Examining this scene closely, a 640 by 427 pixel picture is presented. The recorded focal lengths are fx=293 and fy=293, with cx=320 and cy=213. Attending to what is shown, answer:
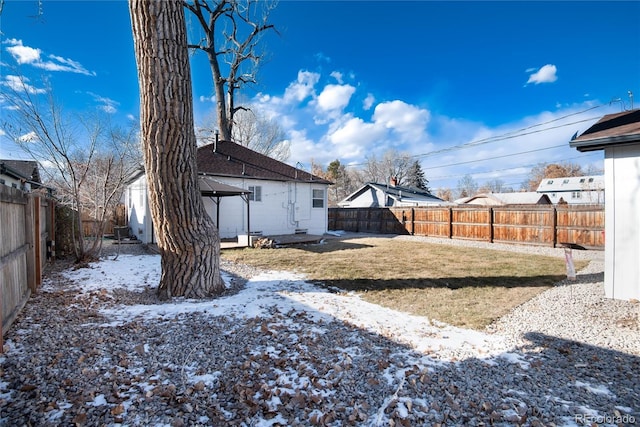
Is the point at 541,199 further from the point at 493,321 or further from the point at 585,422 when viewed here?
the point at 585,422

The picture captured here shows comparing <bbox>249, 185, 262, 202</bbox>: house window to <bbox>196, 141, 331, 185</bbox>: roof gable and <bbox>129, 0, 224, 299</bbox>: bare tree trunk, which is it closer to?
<bbox>196, 141, 331, 185</bbox>: roof gable

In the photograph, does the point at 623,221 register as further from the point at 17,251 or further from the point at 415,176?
the point at 415,176

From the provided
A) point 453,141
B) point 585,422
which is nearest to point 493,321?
point 585,422

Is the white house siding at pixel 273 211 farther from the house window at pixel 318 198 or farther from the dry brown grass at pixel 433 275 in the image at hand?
the dry brown grass at pixel 433 275

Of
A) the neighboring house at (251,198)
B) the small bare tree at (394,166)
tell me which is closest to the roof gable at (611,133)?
the neighboring house at (251,198)

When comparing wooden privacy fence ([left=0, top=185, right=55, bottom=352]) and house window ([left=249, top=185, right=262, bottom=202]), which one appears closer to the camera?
wooden privacy fence ([left=0, top=185, right=55, bottom=352])

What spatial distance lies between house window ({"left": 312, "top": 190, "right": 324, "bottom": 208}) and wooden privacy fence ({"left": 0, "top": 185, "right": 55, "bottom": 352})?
38.5 ft

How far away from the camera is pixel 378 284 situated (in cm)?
617

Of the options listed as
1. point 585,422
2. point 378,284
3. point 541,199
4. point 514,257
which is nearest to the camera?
point 585,422

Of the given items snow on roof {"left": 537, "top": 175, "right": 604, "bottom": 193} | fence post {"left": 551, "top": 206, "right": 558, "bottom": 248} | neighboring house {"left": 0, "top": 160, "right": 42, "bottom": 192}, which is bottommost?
fence post {"left": 551, "top": 206, "right": 558, "bottom": 248}

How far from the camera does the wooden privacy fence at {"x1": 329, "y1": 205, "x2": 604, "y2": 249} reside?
11391 millimetres

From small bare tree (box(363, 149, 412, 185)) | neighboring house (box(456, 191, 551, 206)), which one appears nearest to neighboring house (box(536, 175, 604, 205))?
neighboring house (box(456, 191, 551, 206))

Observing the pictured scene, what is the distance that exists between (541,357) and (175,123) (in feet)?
18.6

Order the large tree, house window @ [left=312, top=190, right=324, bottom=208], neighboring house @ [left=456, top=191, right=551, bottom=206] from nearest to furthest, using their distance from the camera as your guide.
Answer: house window @ [left=312, top=190, right=324, bottom=208], the large tree, neighboring house @ [left=456, top=191, right=551, bottom=206]
